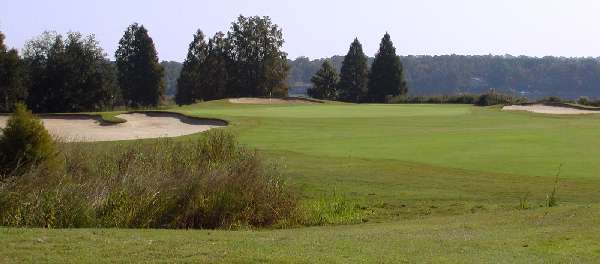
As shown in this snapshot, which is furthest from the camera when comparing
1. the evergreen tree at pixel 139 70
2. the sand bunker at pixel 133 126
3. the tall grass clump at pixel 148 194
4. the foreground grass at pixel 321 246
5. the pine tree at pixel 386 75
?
the pine tree at pixel 386 75

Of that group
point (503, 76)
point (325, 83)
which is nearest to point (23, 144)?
point (325, 83)

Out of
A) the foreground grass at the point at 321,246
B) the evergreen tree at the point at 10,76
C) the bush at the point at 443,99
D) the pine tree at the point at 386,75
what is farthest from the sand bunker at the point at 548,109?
the pine tree at the point at 386,75

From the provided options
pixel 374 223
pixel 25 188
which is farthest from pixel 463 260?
pixel 25 188

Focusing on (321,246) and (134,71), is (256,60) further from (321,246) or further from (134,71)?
(321,246)

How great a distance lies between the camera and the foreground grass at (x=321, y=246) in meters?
8.07

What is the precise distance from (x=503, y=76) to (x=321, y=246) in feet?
580

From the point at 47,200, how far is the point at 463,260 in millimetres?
7391

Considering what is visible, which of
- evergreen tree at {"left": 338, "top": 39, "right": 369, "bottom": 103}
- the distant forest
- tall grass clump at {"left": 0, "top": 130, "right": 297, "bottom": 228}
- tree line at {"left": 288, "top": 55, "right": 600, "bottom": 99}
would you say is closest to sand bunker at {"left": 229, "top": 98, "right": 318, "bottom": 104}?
evergreen tree at {"left": 338, "top": 39, "right": 369, "bottom": 103}

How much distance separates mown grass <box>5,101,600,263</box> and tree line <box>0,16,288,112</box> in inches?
1035

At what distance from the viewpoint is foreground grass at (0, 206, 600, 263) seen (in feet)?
26.5

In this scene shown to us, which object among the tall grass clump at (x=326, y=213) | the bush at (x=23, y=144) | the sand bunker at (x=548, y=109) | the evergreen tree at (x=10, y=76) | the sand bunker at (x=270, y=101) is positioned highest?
the evergreen tree at (x=10, y=76)

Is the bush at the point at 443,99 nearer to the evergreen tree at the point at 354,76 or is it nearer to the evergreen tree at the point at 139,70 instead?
the evergreen tree at the point at 354,76

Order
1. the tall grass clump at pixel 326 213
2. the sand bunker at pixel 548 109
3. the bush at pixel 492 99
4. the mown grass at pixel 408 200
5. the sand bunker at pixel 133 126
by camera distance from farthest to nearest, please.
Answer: the bush at pixel 492 99
the sand bunker at pixel 548 109
the sand bunker at pixel 133 126
the tall grass clump at pixel 326 213
the mown grass at pixel 408 200

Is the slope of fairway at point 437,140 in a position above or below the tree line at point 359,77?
below
